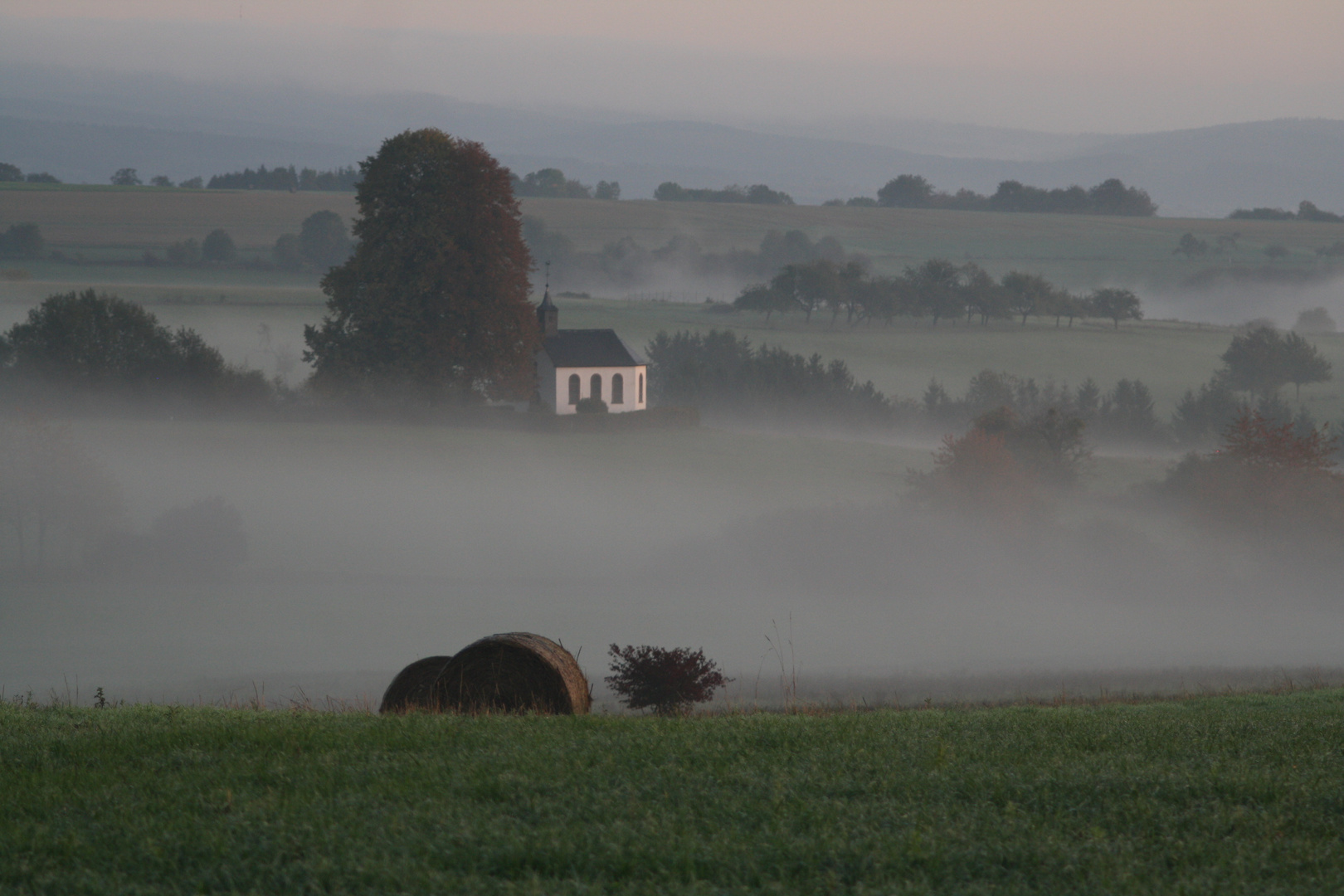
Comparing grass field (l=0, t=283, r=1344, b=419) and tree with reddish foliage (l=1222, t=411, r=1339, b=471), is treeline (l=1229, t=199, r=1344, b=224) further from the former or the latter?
tree with reddish foliage (l=1222, t=411, r=1339, b=471)

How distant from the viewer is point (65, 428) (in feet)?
141

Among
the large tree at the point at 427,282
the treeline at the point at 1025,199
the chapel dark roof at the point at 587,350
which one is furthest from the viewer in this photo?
the treeline at the point at 1025,199

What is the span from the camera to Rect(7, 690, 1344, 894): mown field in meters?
6.61

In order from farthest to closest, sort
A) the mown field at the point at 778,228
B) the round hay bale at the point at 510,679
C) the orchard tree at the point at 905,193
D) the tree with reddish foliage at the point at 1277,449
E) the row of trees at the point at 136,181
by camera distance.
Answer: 1. the orchard tree at the point at 905,193
2. the row of trees at the point at 136,181
3. the mown field at the point at 778,228
4. the tree with reddish foliage at the point at 1277,449
5. the round hay bale at the point at 510,679

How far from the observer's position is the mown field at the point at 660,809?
6.61 m

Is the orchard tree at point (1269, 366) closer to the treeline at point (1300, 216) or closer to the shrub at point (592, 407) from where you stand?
the shrub at point (592, 407)

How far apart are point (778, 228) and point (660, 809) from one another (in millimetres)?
154924

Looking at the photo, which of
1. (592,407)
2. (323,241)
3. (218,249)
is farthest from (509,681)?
(218,249)

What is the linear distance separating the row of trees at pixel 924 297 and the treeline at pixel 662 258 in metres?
21.8

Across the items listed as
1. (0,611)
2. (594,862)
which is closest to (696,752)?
(594,862)

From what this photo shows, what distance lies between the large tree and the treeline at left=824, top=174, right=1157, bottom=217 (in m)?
138

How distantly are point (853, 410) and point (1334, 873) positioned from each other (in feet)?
229

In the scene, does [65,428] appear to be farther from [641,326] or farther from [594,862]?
[641,326]

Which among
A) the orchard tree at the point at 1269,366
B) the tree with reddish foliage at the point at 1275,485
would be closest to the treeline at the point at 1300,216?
the orchard tree at the point at 1269,366
